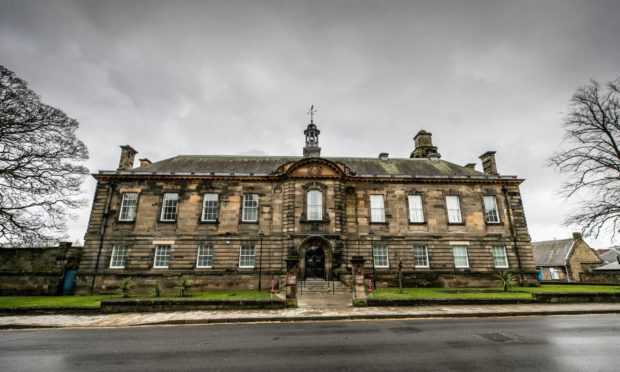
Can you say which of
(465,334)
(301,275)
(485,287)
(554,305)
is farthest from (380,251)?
(465,334)

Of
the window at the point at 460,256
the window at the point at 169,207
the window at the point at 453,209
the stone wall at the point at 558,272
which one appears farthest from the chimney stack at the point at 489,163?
the window at the point at 169,207

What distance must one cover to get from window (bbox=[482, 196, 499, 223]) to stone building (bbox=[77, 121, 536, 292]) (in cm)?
9

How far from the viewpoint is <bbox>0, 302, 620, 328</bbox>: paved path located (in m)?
10.2

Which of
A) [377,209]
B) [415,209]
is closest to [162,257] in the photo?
[377,209]

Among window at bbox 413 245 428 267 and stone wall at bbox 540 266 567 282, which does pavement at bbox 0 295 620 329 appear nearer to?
window at bbox 413 245 428 267

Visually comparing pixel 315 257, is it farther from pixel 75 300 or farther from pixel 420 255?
pixel 75 300

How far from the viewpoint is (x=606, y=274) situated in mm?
25406

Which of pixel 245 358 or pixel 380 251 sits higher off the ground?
pixel 380 251

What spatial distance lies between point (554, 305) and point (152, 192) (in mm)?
26222

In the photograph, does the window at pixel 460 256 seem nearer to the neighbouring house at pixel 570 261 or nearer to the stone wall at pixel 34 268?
the neighbouring house at pixel 570 261

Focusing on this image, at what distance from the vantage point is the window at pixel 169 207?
832 inches

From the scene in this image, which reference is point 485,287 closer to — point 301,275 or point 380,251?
point 380,251

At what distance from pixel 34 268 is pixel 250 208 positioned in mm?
15838

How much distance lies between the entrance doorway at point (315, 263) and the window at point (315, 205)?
7.42 ft
